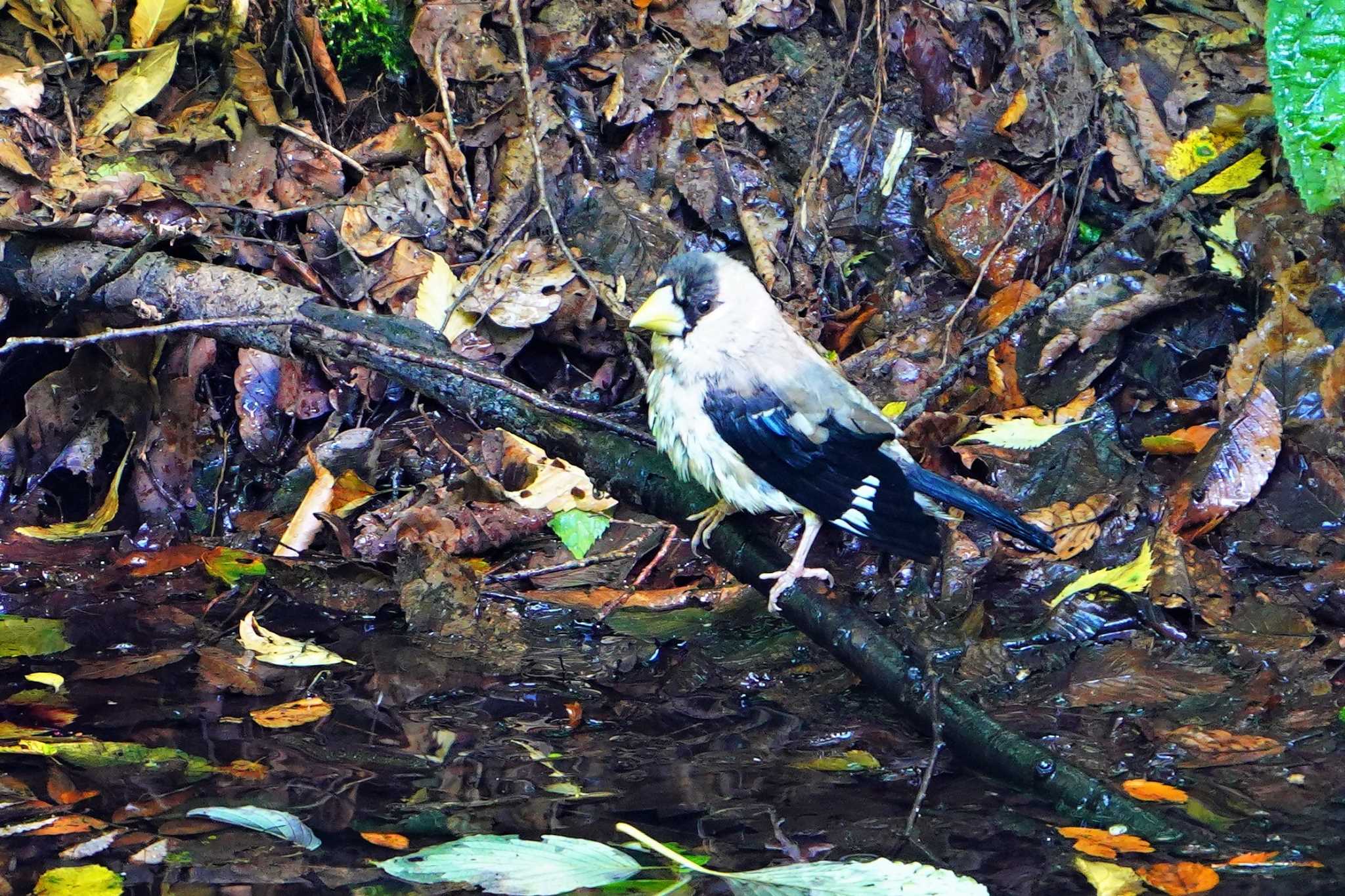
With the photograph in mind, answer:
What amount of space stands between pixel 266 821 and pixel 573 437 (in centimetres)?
136

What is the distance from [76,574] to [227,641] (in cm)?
84

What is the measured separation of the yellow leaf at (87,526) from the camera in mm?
4293

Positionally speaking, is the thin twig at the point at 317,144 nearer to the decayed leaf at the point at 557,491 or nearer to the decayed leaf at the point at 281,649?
the decayed leaf at the point at 557,491

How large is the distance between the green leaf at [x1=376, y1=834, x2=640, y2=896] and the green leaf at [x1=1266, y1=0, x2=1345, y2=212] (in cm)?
310

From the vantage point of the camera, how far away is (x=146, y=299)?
4289 millimetres

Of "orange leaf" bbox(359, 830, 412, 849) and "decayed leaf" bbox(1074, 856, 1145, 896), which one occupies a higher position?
"decayed leaf" bbox(1074, 856, 1145, 896)

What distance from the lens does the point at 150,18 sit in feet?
17.2

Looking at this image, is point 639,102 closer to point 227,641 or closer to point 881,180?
point 881,180

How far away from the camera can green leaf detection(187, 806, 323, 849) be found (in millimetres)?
2559

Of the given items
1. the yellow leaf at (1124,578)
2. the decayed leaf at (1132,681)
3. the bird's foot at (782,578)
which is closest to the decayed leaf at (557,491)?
the bird's foot at (782,578)

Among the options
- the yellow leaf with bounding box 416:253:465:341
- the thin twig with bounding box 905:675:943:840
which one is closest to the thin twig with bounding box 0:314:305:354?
the yellow leaf with bounding box 416:253:465:341

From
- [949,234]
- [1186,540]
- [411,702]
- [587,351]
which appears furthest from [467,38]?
[1186,540]

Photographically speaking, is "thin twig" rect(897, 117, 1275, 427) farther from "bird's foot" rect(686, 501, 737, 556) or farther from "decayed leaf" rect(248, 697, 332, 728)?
"decayed leaf" rect(248, 697, 332, 728)

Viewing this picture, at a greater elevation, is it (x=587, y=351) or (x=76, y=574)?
(x=587, y=351)
